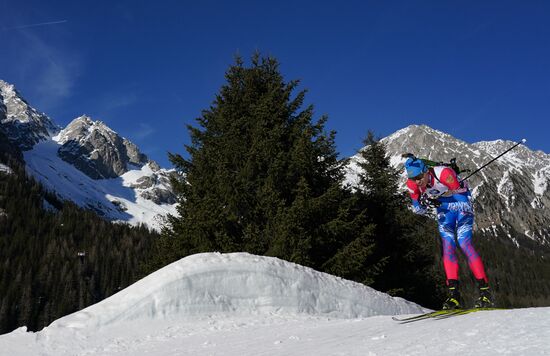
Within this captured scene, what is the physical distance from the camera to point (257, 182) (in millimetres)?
14406

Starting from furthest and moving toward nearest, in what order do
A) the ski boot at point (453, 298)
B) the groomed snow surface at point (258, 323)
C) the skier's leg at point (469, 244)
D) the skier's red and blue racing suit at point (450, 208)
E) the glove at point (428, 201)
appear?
the glove at point (428, 201) → the skier's red and blue racing suit at point (450, 208) → the skier's leg at point (469, 244) → the ski boot at point (453, 298) → the groomed snow surface at point (258, 323)

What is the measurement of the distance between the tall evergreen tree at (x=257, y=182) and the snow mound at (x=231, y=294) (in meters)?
2.34

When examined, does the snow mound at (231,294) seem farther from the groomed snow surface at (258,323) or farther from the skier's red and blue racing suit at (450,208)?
the skier's red and blue racing suit at (450,208)

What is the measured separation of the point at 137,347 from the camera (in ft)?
22.2

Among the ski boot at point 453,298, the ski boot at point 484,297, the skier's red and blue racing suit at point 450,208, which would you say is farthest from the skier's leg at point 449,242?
the ski boot at point 484,297

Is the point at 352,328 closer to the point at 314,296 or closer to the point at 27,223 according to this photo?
the point at 314,296

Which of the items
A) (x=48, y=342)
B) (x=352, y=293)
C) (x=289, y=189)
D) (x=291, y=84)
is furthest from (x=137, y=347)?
(x=291, y=84)

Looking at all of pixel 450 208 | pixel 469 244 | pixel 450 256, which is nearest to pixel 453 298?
pixel 450 256

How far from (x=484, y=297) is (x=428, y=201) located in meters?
1.95

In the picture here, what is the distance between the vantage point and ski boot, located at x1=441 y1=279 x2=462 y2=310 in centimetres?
726

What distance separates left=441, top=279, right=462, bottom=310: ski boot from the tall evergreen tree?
4.99 metres

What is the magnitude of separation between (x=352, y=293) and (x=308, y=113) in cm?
803

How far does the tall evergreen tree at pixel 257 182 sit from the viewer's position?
1299 cm

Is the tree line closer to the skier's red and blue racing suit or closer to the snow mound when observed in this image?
the snow mound
